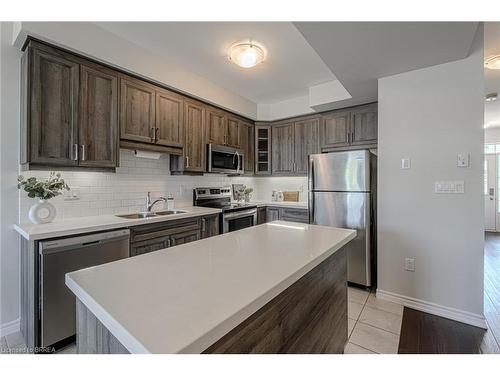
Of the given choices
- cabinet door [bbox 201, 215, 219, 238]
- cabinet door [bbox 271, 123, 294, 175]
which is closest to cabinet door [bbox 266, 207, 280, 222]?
cabinet door [bbox 271, 123, 294, 175]

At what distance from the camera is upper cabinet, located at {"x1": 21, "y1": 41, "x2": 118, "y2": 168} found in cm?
190

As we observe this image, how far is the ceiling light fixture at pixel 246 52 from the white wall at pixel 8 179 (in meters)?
1.89

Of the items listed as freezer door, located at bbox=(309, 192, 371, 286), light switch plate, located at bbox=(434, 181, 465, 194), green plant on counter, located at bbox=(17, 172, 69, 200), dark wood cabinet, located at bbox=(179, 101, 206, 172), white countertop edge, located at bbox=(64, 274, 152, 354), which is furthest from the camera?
dark wood cabinet, located at bbox=(179, 101, 206, 172)

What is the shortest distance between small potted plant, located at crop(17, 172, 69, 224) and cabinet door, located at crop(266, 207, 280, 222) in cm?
280

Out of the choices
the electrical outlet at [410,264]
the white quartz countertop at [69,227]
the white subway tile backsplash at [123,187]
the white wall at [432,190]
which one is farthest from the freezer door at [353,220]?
the white quartz countertop at [69,227]

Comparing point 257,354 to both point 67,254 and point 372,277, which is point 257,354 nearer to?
point 67,254

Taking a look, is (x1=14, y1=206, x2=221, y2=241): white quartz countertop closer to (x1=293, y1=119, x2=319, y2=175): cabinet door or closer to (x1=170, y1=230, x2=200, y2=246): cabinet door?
(x1=170, y1=230, x2=200, y2=246): cabinet door

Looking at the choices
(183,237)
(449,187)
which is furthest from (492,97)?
(183,237)

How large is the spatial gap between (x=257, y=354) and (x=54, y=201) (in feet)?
7.77

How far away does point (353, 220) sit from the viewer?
2848mm

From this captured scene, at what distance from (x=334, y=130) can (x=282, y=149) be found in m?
0.95

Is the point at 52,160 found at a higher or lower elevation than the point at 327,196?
higher

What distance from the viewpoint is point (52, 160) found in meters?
2.00
